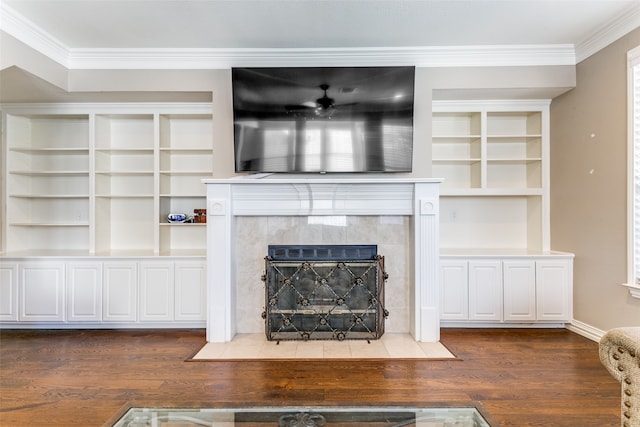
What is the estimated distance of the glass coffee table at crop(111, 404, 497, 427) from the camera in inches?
60.5

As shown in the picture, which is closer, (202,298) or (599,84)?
(599,84)

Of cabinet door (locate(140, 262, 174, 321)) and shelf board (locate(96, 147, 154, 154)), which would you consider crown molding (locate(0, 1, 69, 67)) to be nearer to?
shelf board (locate(96, 147, 154, 154))

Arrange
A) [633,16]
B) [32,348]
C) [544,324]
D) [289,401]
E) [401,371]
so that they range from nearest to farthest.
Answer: [289,401] → [401,371] → [633,16] → [32,348] → [544,324]

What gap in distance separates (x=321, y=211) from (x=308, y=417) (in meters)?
2.04

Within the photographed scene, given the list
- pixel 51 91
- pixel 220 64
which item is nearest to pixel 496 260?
pixel 220 64

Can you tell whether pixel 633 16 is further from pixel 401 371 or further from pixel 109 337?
pixel 109 337

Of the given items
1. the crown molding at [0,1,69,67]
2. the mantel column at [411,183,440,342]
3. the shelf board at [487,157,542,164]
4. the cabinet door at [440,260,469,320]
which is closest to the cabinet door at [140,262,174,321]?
Result: the crown molding at [0,1,69,67]

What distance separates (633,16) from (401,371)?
337 centimetres

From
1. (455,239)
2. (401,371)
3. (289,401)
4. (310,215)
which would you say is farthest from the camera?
(455,239)

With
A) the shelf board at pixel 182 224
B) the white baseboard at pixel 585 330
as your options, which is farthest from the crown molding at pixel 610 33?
the shelf board at pixel 182 224

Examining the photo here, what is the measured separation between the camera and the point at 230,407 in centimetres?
165

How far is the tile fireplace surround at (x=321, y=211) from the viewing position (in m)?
3.33

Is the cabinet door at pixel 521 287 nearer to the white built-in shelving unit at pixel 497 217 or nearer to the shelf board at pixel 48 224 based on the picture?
the white built-in shelving unit at pixel 497 217

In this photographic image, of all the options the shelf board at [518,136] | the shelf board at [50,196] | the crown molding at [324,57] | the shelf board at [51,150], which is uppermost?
the crown molding at [324,57]
